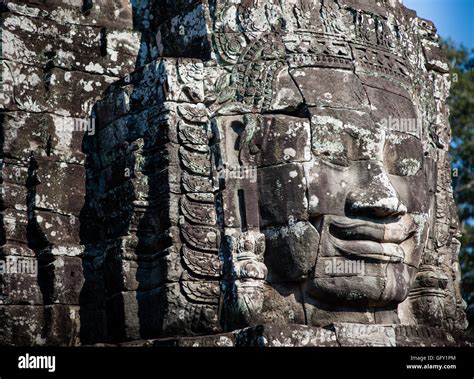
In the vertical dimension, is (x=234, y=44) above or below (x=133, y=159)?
above

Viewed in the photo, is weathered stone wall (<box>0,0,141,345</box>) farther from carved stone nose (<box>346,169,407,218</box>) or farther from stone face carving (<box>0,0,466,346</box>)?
carved stone nose (<box>346,169,407,218</box>)

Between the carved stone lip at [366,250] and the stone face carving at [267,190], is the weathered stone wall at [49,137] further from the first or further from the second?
the carved stone lip at [366,250]

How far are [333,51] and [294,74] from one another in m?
0.48

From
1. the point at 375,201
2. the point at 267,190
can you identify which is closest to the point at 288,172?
the point at 267,190

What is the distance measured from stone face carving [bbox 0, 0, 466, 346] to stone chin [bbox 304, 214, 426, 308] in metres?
0.01

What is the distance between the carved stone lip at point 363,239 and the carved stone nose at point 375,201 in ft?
0.34

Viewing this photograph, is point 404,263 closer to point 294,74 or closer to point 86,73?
point 294,74

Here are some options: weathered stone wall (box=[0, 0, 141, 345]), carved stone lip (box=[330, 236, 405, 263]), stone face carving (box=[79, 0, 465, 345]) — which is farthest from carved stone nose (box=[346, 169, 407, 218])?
weathered stone wall (box=[0, 0, 141, 345])

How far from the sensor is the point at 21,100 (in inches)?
524

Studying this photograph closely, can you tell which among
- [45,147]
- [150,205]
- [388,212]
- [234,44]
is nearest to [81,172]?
[45,147]

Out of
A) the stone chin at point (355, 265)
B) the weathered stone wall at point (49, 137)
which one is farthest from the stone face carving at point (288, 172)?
the weathered stone wall at point (49, 137)

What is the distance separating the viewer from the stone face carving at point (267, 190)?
12.0 metres

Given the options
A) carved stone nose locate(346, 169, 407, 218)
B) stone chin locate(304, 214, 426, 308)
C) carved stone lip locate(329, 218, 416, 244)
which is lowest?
stone chin locate(304, 214, 426, 308)

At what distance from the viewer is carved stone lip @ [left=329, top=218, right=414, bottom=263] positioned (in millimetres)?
12086
